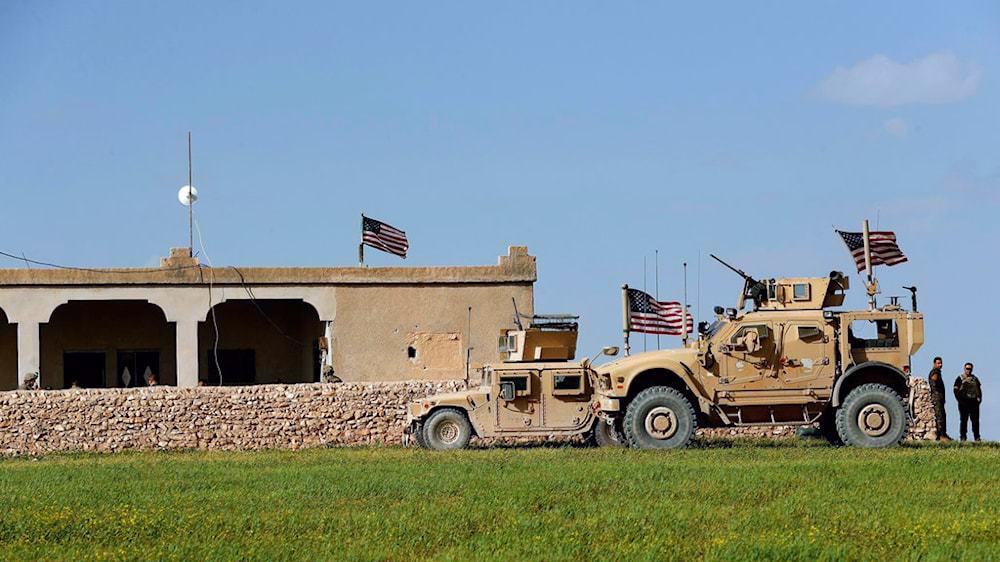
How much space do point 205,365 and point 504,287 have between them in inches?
320

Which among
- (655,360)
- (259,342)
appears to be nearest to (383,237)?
(259,342)

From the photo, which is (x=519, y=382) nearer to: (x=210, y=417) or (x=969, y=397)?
(x=210, y=417)

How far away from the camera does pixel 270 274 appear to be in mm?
35406

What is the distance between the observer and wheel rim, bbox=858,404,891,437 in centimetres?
2520

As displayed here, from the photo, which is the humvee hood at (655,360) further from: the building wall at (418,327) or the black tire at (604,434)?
the building wall at (418,327)

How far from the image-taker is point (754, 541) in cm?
1421

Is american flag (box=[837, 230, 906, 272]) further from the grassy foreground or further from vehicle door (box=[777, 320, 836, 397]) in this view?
the grassy foreground

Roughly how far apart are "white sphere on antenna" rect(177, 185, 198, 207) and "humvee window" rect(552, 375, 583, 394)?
13755 mm

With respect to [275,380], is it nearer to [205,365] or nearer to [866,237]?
[205,365]

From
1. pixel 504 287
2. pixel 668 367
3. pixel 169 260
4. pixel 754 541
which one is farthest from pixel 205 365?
pixel 754 541

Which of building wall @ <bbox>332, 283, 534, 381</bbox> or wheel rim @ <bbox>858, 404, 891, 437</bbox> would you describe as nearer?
wheel rim @ <bbox>858, 404, 891, 437</bbox>

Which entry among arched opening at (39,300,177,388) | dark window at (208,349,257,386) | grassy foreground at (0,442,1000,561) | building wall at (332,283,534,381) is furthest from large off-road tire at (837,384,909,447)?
arched opening at (39,300,177,388)

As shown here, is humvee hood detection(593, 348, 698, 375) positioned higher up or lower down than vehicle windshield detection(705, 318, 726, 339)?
lower down

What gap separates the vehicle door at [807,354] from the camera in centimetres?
2533
